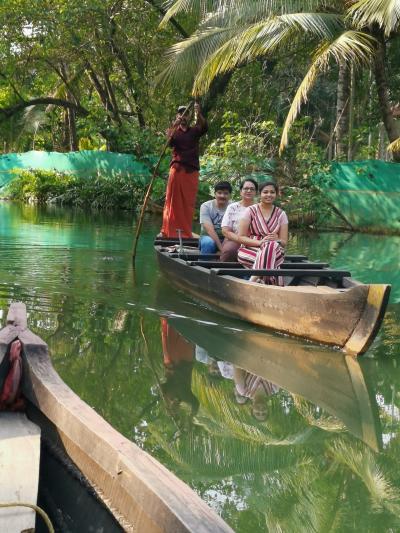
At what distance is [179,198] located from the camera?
10250 mm

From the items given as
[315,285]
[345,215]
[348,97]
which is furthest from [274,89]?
[315,285]

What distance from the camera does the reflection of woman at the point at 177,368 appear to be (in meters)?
5.00

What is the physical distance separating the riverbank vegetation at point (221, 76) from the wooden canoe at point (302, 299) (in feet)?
18.1

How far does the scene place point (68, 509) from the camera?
9.87 ft

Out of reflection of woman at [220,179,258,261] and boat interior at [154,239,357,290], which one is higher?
reflection of woman at [220,179,258,261]

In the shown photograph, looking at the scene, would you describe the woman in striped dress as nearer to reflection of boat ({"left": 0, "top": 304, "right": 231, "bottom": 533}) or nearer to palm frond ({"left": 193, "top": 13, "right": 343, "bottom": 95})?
reflection of boat ({"left": 0, "top": 304, "right": 231, "bottom": 533})

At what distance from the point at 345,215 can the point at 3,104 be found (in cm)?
1754

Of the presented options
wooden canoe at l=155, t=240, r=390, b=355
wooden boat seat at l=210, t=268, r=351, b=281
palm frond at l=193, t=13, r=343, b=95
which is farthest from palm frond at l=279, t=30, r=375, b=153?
wooden boat seat at l=210, t=268, r=351, b=281

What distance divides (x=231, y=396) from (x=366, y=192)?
1138cm

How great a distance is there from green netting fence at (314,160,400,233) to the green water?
640cm

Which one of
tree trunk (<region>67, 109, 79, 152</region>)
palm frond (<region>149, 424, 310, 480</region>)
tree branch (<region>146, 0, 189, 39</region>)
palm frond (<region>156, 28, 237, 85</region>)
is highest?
tree branch (<region>146, 0, 189, 39</region>)

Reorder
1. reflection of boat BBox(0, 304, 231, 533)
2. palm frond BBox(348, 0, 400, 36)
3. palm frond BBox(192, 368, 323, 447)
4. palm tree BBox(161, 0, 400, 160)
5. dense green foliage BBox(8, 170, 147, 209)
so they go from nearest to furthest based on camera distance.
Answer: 1. reflection of boat BBox(0, 304, 231, 533)
2. palm frond BBox(192, 368, 323, 447)
3. palm frond BBox(348, 0, 400, 36)
4. palm tree BBox(161, 0, 400, 160)
5. dense green foliage BBox(8, 170, 147, 209)

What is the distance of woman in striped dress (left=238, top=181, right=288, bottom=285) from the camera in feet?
23.0

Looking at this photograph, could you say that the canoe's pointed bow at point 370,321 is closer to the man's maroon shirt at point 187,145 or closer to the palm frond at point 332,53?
the man's maroon shirt at point 187,145
